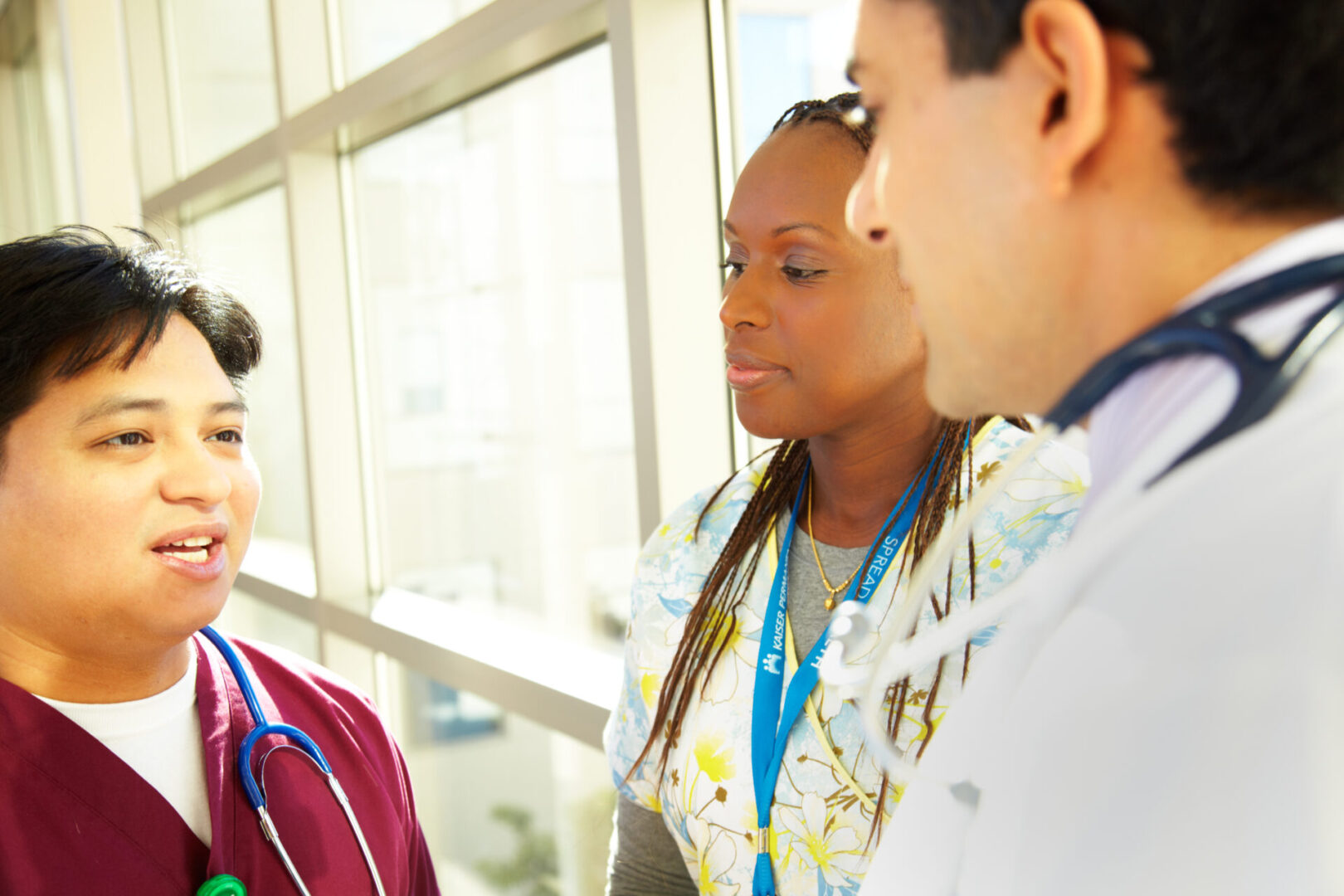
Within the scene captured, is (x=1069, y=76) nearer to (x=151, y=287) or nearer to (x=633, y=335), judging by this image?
(x=151, y=287)

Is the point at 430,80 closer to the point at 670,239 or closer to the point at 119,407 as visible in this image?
the point at 670,239

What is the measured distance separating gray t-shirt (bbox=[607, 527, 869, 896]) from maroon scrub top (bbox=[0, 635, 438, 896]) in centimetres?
29

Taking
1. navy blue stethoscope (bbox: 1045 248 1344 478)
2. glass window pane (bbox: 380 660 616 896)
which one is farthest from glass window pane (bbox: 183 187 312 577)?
navy blue stethoscope (bbox: 1045 248 1344 478)

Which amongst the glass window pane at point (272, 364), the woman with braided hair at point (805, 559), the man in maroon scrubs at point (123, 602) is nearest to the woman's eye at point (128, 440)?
the man in maroon scrubs at point (123, 602)

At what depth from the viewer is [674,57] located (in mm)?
1673

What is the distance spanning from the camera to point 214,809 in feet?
3.80

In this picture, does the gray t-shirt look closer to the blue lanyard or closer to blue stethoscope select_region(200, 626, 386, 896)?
the blue lanyard

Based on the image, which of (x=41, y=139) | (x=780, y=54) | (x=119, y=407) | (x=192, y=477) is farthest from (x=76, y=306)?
(x=41, y=139)

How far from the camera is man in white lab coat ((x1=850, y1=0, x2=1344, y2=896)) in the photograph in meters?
0.43

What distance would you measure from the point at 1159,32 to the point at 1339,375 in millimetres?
173

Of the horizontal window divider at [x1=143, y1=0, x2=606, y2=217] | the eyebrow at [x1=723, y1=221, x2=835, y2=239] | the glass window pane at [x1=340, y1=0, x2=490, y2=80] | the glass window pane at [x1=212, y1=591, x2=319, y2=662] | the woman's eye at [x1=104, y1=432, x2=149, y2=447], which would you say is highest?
the glass window pane at [x1=340, y1=0, x2=490, y2=80]

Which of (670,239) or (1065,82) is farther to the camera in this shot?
(670,239)

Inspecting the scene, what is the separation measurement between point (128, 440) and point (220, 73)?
3.03 metres

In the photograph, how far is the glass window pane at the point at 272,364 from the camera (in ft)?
11.6
